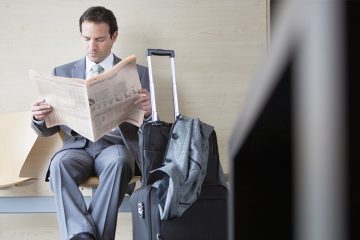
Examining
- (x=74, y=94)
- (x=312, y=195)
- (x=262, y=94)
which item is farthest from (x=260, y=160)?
(x=74, y=94)

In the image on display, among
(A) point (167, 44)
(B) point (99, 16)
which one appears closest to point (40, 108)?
(B) point (99, 16)

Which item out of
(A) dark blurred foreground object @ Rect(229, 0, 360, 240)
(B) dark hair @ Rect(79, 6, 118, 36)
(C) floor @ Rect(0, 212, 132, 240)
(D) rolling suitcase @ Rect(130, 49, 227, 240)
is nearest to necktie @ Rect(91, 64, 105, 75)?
(B) dark hair @ Rect(79, 6, 118, 36)

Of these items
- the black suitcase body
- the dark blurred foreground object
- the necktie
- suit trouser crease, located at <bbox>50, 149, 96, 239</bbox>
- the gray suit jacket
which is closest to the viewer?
the dark blurred foreground object

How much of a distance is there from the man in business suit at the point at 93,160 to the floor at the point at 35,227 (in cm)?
57

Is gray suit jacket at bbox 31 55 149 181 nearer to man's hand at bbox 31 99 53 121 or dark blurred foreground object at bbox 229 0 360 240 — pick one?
man's hand at bbox 31 99 53 121

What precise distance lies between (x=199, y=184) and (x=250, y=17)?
117 cm

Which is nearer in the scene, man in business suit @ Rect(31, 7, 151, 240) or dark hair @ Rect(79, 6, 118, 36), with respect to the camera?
man in business suit @ Rect(31, 7, 151, 240)

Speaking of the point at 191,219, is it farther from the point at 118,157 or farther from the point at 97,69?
the point at 97,69

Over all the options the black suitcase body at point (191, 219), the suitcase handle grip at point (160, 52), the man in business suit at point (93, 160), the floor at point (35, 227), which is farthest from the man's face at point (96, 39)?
the floor at point (35, 227)

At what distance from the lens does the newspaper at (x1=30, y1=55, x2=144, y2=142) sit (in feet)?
5.88

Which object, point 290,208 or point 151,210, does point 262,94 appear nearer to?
point 290,208

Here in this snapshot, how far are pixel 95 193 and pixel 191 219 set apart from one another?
40cm

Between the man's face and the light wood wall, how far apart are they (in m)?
0.32

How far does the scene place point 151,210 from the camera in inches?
68.6
